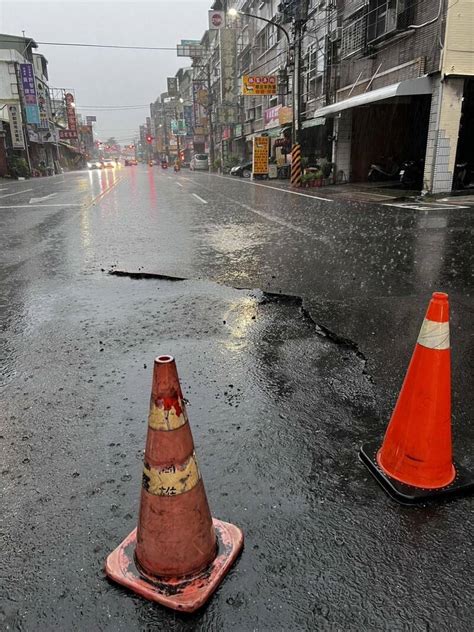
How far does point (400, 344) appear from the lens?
12.3 ft

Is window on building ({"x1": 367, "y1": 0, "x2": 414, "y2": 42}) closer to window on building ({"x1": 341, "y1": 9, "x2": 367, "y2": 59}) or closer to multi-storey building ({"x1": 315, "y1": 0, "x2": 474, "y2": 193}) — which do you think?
multi-storey building ({"x1": 315, "y1": 0, "x2": 474, "y2": 193})

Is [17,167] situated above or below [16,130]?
below

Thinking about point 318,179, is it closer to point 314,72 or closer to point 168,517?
point 314,72

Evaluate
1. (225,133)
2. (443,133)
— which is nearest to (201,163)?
(225,133)

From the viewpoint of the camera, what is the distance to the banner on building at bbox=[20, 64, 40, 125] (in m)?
43.5

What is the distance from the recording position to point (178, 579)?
1704 mm

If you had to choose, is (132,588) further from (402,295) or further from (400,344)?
(402,295)

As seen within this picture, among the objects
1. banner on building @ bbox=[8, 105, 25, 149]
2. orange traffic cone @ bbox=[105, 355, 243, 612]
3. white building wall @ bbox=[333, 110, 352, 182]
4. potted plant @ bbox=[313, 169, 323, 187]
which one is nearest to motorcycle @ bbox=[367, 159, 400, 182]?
white building wall @ bbox=[333, 110, 352, 182]

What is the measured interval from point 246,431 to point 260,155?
2891 cm

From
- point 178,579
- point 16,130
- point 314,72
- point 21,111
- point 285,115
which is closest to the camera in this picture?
point 178,579

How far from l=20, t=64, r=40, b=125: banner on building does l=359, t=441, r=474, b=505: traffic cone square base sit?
50.7 m

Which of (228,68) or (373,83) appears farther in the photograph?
(228,68)

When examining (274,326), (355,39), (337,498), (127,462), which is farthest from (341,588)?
(355,39)

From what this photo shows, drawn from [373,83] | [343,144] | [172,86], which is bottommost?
[343,144]
